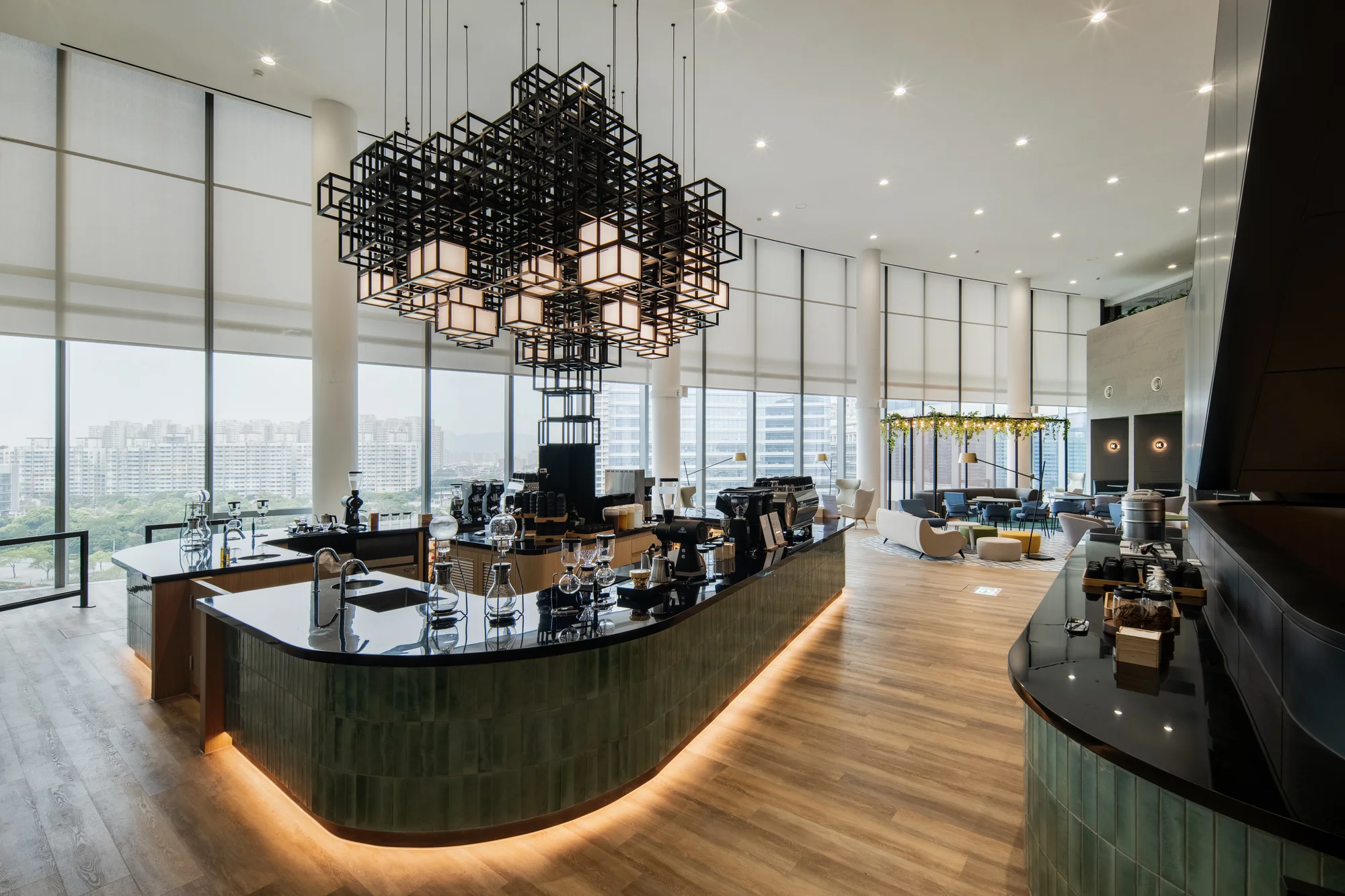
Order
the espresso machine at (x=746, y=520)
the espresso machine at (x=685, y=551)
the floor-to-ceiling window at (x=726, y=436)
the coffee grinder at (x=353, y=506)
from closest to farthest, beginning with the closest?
1. the espresso machine at (x=685, y=551)
2. the espresso machine at (x=746, y=520)
3. the coffee grinder at (x=353, y=506)
4. the floor-to-ceiling window at (x=726, y=436)

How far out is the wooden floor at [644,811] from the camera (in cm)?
226

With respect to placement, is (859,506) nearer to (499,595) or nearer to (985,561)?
(985,561)

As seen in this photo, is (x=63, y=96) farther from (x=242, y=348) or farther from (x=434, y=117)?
(x=434, y=117)

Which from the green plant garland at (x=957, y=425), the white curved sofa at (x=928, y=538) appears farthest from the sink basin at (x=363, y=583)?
the green plant garland at (x=957, y=425)

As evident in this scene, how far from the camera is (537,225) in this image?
4688mm

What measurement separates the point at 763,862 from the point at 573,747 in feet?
2.82

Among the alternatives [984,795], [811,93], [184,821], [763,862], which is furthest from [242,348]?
[984,795]

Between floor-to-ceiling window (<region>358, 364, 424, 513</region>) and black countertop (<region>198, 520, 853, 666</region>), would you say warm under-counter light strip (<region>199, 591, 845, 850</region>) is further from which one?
floor-to-ceiling window (<region>358, 364, 424, 513</region>)

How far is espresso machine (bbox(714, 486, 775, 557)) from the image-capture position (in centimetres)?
445

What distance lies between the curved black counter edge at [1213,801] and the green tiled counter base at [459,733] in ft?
5.48

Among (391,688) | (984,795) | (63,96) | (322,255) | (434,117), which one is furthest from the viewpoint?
(434,117)

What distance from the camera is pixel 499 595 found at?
108 inches

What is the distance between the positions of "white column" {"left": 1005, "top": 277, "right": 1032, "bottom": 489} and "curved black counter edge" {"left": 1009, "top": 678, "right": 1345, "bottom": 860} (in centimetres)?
1590

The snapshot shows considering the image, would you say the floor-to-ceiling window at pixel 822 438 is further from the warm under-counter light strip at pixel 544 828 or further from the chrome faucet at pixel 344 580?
the chrome faucet at pixel 344 580
